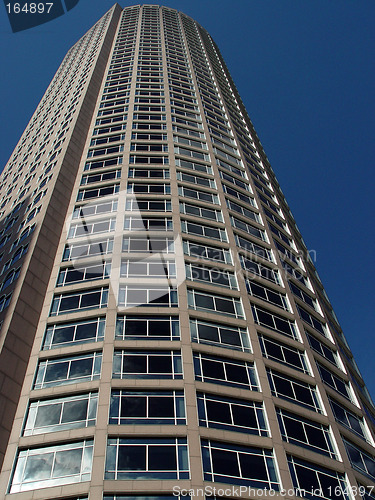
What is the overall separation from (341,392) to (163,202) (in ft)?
71.8

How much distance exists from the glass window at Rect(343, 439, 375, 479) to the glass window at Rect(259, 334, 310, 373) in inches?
224

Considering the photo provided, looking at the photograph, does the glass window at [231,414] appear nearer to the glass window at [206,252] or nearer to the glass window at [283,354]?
the glass window at [283,354]

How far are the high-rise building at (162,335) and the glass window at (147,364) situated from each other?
9cm

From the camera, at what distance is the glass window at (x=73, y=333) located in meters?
30.5


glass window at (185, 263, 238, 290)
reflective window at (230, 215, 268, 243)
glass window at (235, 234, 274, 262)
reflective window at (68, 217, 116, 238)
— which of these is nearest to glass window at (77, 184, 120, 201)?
reflective window at (68, 217, 116, 238)

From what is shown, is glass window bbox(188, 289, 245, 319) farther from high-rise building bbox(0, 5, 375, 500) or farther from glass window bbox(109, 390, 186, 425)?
glass window bbox(109, 390, 186, 425)

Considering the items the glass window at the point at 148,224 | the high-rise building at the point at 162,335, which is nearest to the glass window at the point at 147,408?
the high-rise building at the point at 162,335

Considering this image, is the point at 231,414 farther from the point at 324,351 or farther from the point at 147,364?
the point at 324,351

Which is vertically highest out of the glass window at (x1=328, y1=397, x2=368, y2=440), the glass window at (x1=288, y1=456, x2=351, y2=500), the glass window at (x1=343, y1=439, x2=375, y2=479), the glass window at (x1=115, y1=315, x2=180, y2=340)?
the glass window at (x1=115, y1=315, x2=180, y2=340)

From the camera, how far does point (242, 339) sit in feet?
107

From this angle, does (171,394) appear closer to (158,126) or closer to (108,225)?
(108,225)

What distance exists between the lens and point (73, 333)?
3111cm

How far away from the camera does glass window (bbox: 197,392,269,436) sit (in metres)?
27.0

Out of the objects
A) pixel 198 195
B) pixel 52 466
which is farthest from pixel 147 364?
pixel 198 195
